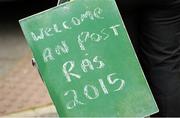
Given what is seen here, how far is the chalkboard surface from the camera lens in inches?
87.9

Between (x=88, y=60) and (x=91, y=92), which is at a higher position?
(x=88, y=60)

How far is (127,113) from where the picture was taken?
7.43ft

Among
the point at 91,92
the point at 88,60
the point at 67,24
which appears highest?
the point at 67,24

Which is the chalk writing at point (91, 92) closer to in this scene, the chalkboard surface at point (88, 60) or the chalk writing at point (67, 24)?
the chalkboard surface at point (88, 60)

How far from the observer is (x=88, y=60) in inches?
88.2

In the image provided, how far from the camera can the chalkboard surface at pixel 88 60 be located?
2.23 m

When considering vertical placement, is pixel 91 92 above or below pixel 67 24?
Result: below

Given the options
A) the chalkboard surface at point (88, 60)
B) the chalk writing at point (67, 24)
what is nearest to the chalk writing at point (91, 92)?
the chalkboard surface at point (88, 60)

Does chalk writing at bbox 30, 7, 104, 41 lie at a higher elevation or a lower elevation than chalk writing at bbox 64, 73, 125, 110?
higher

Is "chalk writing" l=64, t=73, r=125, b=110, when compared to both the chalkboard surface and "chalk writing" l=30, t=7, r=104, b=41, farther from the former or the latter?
"chalk writing" l=30, t=7, r=104, b=41

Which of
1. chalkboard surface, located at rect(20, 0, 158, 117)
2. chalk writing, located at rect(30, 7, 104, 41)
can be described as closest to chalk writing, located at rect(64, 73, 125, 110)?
chalkboard surface, located at rect(20, 0, 158, 117)

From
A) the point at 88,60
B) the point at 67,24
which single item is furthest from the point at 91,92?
the point at 67,24

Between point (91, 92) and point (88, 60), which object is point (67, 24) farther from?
point (91, 92)

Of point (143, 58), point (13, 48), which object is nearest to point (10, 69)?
point (13, 48)
